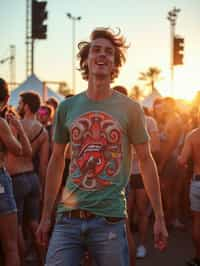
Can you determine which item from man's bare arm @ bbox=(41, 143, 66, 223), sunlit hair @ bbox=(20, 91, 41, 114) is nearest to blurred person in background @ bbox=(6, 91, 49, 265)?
sunlit hair @ bbox=(20, 91, 41, 114)

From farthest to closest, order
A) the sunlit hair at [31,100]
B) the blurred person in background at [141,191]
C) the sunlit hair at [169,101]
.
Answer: the sunlit hair at [169,101] → the blurred person in background at [141,191] → the sunlit hair at [31,100]

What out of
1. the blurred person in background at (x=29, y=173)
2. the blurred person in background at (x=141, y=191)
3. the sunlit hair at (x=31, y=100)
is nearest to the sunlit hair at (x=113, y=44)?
the blurred person in background at (x=29, y=173)

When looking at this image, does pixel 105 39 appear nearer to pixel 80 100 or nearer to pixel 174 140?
pixel 80 100

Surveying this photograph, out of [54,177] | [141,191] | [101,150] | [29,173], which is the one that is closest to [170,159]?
[141,191]

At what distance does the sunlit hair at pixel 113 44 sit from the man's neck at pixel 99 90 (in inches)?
8.6

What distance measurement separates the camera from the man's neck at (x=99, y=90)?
12.6 ft

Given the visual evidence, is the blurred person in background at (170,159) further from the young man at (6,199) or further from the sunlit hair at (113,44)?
the sunlit hair at (113,44)

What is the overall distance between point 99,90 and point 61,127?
362 mm

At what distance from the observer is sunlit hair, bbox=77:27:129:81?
13.1 ft

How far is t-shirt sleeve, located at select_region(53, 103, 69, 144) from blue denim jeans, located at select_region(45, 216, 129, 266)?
1.79 ft

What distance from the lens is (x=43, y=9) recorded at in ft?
56.9

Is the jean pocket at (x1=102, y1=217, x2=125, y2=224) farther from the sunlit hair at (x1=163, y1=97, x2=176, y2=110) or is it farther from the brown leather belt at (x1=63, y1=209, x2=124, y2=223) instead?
the sunlit hair at (x1=163, y1=97, x2=176, y2=110)

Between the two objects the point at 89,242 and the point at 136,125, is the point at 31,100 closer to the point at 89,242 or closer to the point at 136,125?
the point at 136,125

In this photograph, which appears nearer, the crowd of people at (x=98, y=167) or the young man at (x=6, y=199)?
the crowd of people at (x=98, y=167)
